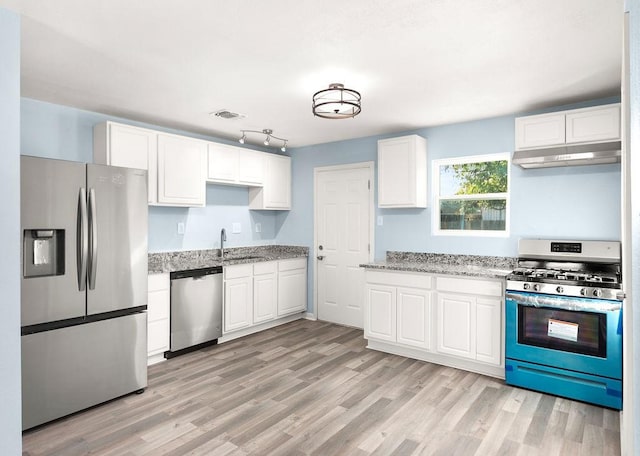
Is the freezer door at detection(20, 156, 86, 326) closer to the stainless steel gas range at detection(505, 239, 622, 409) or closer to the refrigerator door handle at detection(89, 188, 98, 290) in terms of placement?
the refrigerator door handle at detection(89, 188, 98, 290)

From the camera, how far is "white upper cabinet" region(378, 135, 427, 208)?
4.25m

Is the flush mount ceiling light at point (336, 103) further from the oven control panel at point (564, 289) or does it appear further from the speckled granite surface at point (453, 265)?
the oven control panel at point (564, 289)

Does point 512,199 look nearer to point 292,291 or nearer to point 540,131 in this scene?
point 540,131

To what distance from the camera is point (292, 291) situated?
5297 millimetres

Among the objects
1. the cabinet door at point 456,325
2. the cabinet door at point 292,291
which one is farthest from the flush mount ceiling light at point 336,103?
the cabinet door at point 292,291

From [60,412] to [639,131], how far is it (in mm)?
3442

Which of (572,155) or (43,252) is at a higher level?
(572,155)

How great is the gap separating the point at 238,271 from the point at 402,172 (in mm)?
2192

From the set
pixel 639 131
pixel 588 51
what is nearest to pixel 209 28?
pixel 639 131

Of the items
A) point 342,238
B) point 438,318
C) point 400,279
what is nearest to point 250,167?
point 342,238

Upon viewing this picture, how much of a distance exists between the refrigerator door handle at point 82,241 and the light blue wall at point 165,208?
1.10 meters

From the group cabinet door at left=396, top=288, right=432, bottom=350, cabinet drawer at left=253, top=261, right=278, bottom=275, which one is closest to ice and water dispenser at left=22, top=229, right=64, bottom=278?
cabinet drawer at left=253, top=261, right=278, bottom=275

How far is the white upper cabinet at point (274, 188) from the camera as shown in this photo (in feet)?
17.4

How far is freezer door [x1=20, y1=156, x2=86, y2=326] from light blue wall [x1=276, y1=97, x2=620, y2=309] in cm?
324
